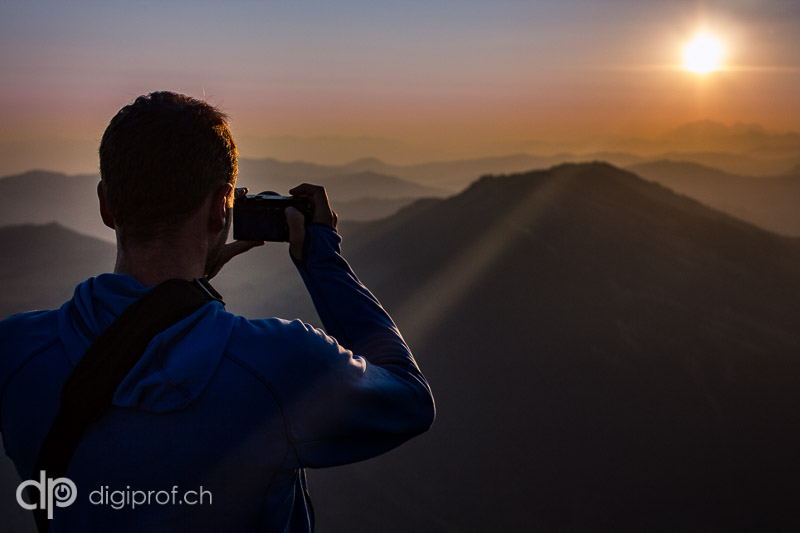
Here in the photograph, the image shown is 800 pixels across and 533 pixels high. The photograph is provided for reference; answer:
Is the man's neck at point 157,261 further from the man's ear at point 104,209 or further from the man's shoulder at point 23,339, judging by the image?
the man's shoulder at point 23,339

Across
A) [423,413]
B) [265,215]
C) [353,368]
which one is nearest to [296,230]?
[265,215]

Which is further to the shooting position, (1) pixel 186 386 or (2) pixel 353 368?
(2) pixel 353 368

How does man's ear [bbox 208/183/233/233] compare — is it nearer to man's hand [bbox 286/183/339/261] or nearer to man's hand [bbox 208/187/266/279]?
man's hand [bbox 286/183/339/261]

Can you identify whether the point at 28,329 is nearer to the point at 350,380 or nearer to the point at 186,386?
the point at 186,386

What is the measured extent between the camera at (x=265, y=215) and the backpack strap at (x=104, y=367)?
653 millimetres

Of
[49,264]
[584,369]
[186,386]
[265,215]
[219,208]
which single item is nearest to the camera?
[186,386]

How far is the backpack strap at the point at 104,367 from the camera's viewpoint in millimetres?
1664

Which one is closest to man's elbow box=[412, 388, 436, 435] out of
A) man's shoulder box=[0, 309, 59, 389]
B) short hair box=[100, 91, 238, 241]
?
short hair box=[100, 91, 238, 241]

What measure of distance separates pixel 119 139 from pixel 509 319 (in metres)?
30.7

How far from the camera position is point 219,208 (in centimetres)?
193

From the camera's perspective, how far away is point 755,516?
24.5 metres

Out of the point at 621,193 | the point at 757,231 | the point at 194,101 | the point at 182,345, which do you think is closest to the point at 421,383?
the point at 182,345

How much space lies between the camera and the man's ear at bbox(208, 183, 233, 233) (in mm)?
1925

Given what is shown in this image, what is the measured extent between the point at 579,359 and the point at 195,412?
1164 inches
